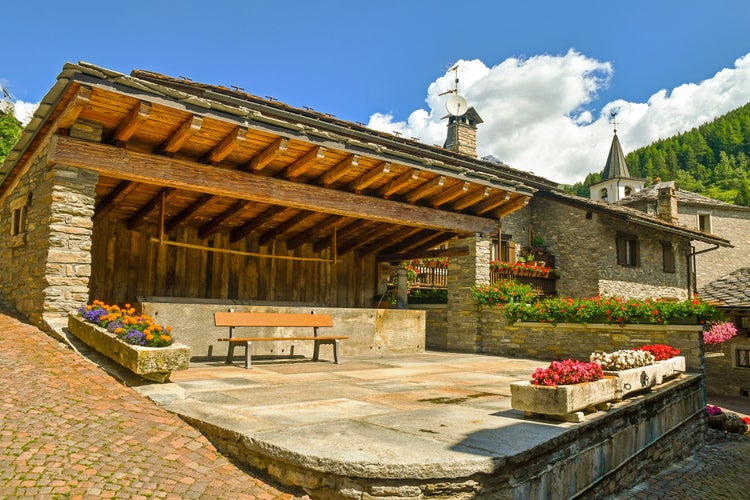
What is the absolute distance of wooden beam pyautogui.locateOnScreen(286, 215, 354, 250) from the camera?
1076 centimetres

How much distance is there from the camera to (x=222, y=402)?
15.5ft

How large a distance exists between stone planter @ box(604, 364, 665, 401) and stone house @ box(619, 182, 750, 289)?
2342 cm

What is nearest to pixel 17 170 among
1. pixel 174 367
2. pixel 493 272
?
pixel 174 367

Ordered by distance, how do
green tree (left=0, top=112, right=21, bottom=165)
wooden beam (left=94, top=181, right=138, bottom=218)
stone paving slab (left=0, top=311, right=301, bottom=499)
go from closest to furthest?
1. stone paving slab (left=0, top=311, right=301, bottom=499)
2. wooden beam (left=94, top=181, right=138, bottom=218)
3. green tree (left=0, top=112, right=21, bottom=165)

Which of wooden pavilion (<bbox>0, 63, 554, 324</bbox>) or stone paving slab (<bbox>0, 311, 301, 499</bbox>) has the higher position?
wooden pavilion (<bbox>0, 63, 554, 324</bbox>)

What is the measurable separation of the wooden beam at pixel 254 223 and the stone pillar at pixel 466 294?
15.3 feet

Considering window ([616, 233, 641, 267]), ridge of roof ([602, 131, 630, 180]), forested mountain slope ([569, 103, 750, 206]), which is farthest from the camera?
forested mountain slope ([569, 103, 750, 206])

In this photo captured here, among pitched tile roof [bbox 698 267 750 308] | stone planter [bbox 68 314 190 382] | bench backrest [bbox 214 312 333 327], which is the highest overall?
pitched tile roof [bbox 698 267 750 308]

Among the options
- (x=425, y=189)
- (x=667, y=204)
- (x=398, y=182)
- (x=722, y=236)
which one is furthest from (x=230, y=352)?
(x=722, y=236)

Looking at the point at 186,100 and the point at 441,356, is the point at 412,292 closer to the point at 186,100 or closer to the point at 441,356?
the point at 441,356

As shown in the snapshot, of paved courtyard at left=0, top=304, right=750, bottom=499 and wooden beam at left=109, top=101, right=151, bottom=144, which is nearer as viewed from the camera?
paved courtyard at left=0, top=304, right=750, bottom=499

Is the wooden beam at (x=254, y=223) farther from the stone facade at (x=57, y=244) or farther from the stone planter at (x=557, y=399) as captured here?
the stone planter at (x=557, y=399)

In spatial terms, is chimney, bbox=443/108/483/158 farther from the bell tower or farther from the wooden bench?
the wooden bench

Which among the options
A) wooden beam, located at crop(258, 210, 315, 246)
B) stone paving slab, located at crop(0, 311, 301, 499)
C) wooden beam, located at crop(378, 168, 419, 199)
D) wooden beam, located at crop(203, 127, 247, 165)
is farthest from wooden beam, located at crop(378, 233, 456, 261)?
stone paving slab, located at crop(0, 311, 301, 499)
